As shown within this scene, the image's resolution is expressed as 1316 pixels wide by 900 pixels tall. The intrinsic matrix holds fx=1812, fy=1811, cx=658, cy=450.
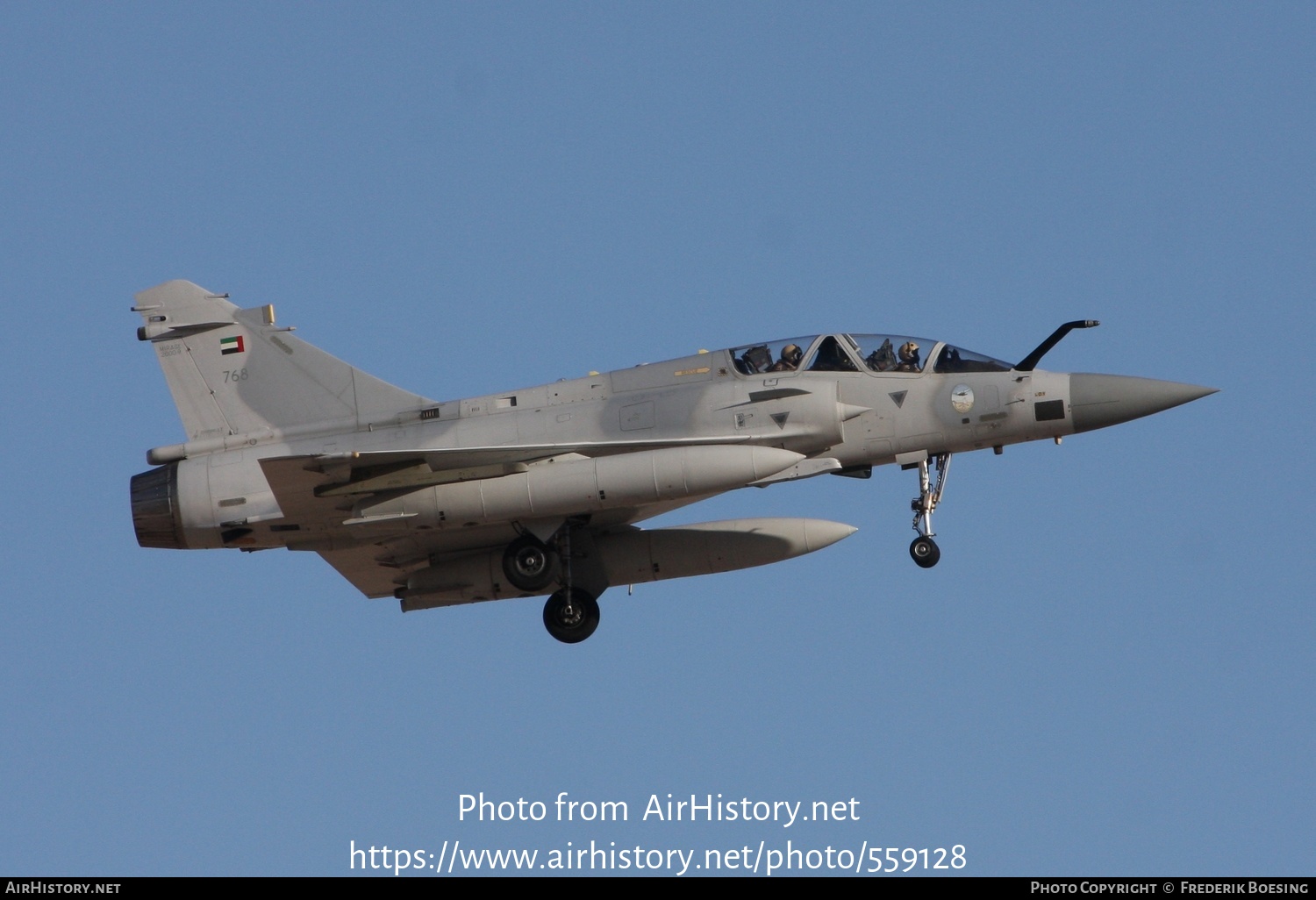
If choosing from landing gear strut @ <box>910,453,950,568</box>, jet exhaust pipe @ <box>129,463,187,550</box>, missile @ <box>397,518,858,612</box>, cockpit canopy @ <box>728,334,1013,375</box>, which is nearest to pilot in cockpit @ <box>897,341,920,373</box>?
cockpit canopy @ <box>728,334,1013,375</box>

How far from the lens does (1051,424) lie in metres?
21.2

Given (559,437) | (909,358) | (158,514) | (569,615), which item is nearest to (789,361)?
(909,358)

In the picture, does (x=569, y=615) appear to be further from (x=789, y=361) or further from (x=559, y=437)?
(x=789, y=361)

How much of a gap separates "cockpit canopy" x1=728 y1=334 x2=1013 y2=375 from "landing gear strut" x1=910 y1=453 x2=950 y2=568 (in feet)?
3.63

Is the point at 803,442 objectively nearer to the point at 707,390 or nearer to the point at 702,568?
the point at 707,390

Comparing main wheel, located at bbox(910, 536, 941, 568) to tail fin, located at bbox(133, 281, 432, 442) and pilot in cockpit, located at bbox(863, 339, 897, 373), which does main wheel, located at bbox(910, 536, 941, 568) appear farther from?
tail fin, located at bbox(133, 281, 432, 442)

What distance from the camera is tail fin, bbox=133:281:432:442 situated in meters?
22.2

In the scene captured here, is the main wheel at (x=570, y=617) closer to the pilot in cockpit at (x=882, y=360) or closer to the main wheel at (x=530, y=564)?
the main wheel at (x=530, y=564)

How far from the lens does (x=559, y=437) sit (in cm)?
2139

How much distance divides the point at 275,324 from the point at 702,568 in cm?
619

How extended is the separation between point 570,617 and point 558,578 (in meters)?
0.60
